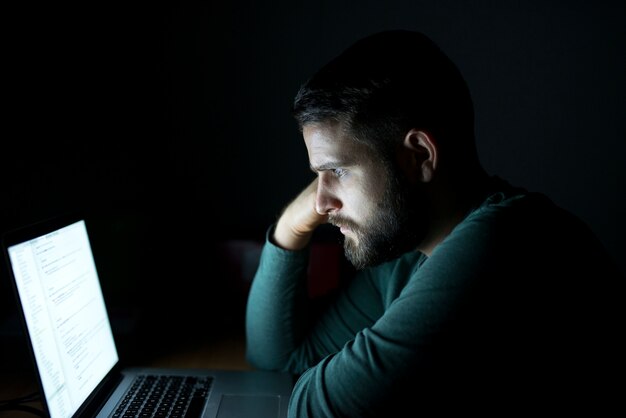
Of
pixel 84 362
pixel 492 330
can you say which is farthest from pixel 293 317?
pixel 492 330

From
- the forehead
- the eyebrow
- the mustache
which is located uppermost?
the forehead

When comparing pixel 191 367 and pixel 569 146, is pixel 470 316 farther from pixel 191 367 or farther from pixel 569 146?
pixel 569 146

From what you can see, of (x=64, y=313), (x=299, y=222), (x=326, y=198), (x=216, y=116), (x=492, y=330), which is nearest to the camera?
(x=492, y=330)

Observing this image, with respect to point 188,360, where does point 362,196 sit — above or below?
above

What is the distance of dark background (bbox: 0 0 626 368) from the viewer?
4.14ft

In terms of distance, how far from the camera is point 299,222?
108cm

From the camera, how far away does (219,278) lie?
1.43 m

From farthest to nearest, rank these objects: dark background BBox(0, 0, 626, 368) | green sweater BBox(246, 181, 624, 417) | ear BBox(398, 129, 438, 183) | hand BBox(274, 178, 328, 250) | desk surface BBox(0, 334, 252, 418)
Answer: dark background BBox(0, 0, 626, 368) → hand BBox(274, 178, 328, 250) → desk surface BBox(0, 334, 252, 418) → ear BBox(398, 129, 438, 183) → green sweater BBox(246, 181, 624, 417)

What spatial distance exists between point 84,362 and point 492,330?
2.16 ft

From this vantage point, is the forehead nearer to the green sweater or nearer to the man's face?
the man's face

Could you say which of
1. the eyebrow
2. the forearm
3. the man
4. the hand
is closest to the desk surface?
the forearm

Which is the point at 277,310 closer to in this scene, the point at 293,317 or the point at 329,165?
the point at 293,317

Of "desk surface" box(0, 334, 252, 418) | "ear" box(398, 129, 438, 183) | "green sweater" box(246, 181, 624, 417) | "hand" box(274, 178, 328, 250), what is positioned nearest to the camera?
"green sweater" box(246, 181, 624, 417)

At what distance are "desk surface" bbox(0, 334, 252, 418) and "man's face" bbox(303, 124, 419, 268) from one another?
1.38 feet
